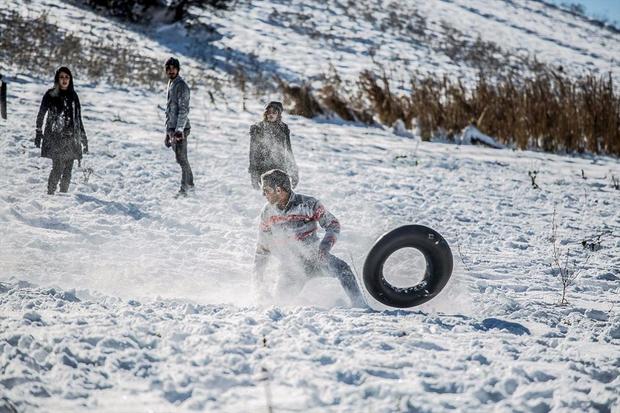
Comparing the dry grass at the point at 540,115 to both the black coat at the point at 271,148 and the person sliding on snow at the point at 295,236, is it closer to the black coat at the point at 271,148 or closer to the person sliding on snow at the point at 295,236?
the black coat at the point at 271,148

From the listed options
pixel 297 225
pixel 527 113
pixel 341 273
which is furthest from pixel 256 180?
pixel 527 113

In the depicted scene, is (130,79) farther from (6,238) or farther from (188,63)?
(6,238)

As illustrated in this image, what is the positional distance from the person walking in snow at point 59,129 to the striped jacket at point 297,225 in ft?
10.9

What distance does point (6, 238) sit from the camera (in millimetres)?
4613

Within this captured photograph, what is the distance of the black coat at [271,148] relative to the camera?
Result: 5.27m

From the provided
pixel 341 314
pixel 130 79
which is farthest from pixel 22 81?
pixel 341 314

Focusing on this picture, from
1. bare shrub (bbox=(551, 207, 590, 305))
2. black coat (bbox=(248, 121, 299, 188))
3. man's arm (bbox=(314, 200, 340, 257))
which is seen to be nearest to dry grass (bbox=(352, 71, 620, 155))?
bare shrub (bbox=(551, 207, 590, 305))

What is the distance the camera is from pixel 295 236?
379 centimetres

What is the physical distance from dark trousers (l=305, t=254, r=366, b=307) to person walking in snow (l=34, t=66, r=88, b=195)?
365cm

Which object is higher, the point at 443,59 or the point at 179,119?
the point at 443,59

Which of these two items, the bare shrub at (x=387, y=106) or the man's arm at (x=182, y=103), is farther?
the bare shrub at (x=387, y=106)

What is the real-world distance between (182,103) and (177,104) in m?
0.06

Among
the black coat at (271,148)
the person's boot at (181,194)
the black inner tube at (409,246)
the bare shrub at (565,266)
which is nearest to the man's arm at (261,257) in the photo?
the black inner tube at (409,246)

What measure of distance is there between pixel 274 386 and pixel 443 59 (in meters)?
21.5
